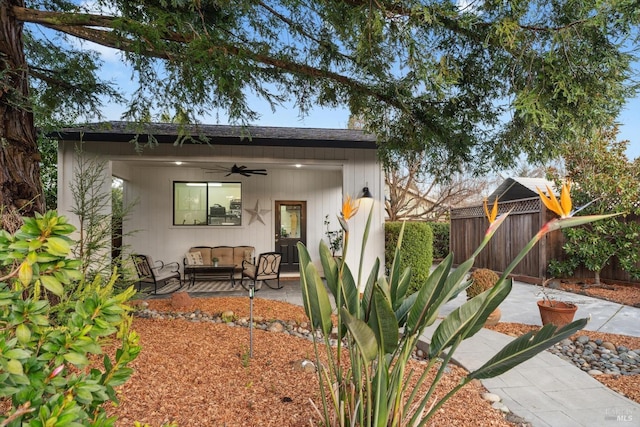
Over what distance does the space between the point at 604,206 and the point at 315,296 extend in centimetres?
913

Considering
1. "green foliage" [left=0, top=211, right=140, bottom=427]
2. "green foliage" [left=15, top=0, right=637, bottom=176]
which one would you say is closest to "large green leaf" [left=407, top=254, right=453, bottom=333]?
"green foliage" [left=0, top=211, right=140, bottom=427]

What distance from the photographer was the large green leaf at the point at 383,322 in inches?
53.2

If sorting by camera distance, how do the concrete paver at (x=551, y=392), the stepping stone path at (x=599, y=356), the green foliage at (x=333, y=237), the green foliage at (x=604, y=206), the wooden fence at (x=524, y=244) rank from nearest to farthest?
the concrete paver at (x=551, y=392) < the stepping stone path at (x=599, y=356) < the green foliage at (x=604, y=206) < the wooden fence at (x=524, y=244) < the green foliage at (x=333, y=237)

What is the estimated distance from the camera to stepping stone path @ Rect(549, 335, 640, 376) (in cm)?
363

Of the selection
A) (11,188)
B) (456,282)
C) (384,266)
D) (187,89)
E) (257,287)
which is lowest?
(257,287)

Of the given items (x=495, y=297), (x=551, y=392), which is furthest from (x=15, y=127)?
(x=551, y=392)

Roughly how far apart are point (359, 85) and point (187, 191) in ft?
22.9

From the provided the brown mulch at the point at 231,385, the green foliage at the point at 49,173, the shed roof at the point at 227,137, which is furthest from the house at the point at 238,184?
the brown mulch at the point at 231,385

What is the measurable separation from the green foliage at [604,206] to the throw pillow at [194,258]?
8.67m

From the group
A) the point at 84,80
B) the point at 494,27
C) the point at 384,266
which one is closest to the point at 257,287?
the point at 384,266

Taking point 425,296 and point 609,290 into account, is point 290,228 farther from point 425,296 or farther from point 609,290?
point 425,296

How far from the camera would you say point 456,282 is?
59.4 inches

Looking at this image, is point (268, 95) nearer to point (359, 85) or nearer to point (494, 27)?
point (359, 85)

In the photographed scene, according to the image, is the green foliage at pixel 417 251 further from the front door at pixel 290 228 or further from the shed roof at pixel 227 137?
the front door at pixel 290 228
